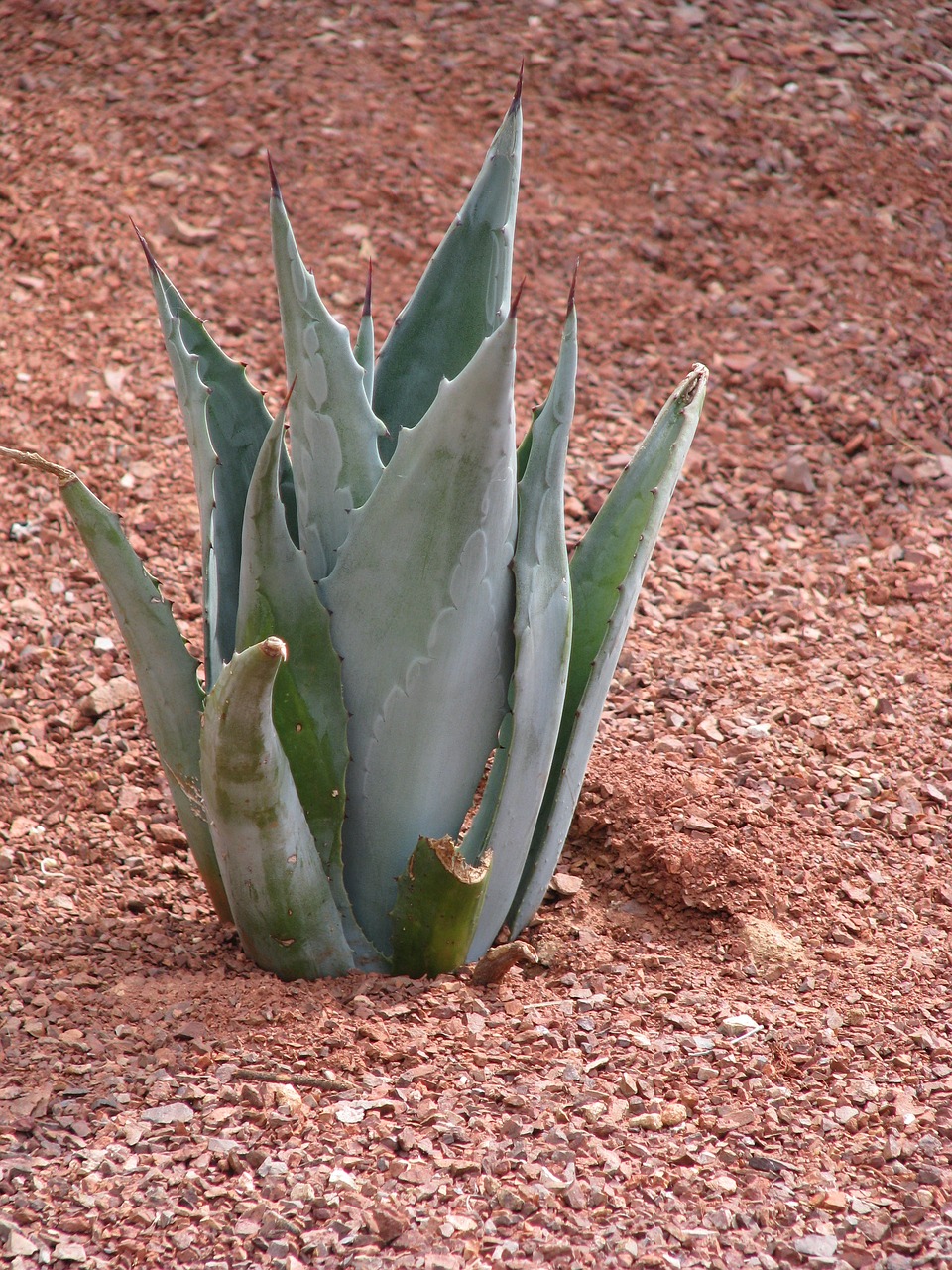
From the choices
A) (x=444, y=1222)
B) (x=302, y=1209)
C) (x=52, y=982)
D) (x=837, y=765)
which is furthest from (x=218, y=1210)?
(x=837, y=765)

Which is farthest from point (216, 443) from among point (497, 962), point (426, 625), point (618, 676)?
point (618, 676)

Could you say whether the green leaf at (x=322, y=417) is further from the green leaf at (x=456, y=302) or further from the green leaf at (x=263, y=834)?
the green leaf at (x=263, y=834)

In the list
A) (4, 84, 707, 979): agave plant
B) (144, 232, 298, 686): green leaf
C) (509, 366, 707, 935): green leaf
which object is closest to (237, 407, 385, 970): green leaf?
(4, 84, 707, 979): agave plant

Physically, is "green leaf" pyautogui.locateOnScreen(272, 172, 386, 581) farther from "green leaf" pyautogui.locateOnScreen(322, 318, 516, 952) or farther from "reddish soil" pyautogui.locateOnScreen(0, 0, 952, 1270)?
"reddish soil" pyautogui.locateOnScreen(0, 0, 952, 1270)

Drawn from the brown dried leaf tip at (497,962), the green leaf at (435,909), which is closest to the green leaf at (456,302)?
the green leaf at (435,909)

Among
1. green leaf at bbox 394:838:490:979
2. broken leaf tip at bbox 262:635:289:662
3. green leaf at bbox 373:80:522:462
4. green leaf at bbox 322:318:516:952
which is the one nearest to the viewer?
broken leaf tip at bbox 262:635:289:662

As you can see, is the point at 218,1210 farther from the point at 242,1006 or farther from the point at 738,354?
the point at 738,354
